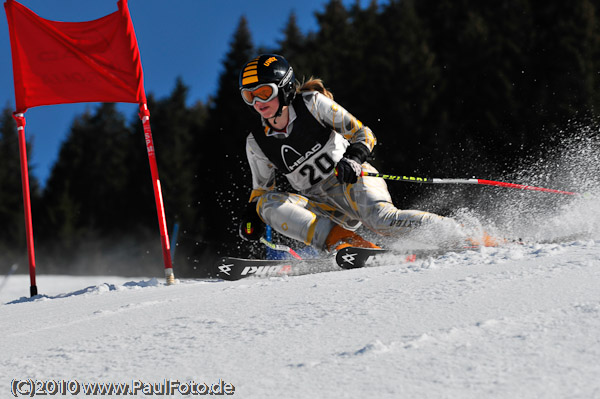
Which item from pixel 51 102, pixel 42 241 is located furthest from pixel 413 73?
pixel 42 241

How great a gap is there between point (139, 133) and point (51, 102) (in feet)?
74.1

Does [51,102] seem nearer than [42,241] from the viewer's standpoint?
Yes

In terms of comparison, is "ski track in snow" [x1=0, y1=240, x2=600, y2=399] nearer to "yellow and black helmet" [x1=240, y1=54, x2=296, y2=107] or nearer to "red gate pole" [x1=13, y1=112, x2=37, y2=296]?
"yellow and black helmet" [x1=240, y1=54, x2=296, y2=107]

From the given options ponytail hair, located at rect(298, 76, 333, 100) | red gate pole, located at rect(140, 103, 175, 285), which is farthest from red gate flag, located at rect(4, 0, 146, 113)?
ponytail hair, located at rect(298, 76, 333, 100)

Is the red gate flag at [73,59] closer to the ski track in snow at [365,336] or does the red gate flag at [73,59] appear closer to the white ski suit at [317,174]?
the white ski suit at [317,174]

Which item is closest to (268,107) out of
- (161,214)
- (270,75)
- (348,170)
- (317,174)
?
(270,75)

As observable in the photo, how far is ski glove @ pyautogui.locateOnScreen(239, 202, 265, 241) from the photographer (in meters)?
4.74

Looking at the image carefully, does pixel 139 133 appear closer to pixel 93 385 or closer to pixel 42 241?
pixel 42 241

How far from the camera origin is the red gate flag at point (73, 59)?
5305 mm

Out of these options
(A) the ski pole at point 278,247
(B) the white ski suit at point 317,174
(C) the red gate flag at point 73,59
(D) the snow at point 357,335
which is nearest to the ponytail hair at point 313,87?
(B) the white ski suit at point 317,174

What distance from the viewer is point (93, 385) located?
183cm

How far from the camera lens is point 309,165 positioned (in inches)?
180

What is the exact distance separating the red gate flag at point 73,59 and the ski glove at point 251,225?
1.38 m

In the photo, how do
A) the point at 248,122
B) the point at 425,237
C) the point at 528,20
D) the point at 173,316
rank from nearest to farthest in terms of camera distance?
the point at 173,316, the point at 425,237, the point at 528,20, the point at 248,122
